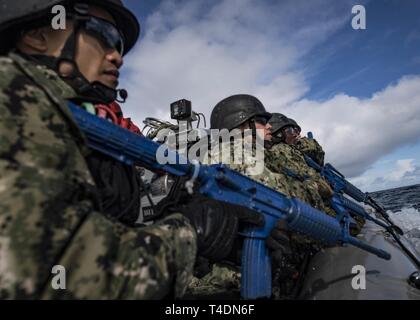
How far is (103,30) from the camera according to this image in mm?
1891

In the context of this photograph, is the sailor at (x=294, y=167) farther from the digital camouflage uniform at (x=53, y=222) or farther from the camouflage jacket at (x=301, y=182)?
the digital camouflage uniform at (x=53, y=222)

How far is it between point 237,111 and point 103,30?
423 cm

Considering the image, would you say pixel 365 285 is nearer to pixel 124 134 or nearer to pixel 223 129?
pixel 124 134

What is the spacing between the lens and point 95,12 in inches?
75.9

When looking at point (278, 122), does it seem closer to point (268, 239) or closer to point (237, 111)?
point (237, 111)

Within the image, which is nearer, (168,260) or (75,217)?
(75,217)

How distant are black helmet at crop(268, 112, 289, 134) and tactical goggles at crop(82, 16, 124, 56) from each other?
8114mm

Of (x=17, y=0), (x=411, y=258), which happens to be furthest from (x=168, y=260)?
(x=411, y=258)

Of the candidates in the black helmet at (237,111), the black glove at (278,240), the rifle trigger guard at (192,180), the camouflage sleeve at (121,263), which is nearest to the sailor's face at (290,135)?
the black helmet at (237,111)

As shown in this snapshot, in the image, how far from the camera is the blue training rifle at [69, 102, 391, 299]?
1.60 metres

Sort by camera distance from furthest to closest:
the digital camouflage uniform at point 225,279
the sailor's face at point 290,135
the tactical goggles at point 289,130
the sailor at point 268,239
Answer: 1. the tactical goggles at point 289,130
2. the sailor's face at point 290,135
3. the digital camouflage uniform at point 225,279
4. the sailor at point 268,239

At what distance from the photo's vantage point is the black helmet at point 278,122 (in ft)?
31.8

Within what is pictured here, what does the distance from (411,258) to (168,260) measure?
15.0ft

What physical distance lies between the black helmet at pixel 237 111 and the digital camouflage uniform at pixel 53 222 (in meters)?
4.80
